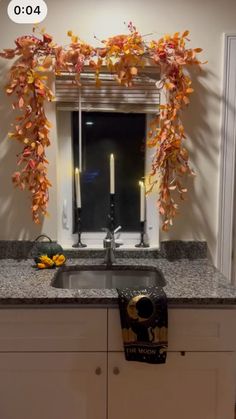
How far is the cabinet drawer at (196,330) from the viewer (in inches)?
57.0

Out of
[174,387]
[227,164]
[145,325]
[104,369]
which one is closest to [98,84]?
[227,164]

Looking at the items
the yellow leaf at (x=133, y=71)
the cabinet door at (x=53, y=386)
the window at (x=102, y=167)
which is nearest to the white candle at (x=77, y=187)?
the window at (x=102, y=167)

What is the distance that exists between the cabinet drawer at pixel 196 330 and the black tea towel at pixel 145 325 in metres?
0.05

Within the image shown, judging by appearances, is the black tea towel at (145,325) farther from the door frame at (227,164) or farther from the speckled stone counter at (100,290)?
the door frame at (227,164)

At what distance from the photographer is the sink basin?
1.86 meters

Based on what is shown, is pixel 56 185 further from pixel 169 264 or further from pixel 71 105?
pixel 169 264

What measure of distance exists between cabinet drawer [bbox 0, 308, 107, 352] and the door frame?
0.82m

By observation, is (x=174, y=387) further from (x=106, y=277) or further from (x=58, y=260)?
(x=58, y=260)

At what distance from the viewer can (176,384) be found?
1479mm

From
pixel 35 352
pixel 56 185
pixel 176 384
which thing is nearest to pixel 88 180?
pixel 56 185

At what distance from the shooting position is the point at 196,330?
1455mm

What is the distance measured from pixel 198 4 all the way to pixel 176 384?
1.75 metres

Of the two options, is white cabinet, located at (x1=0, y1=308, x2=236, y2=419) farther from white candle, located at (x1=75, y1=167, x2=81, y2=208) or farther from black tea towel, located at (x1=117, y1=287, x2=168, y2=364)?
white candle, located at (x1=75, y1=167, x2=81, y2=208)

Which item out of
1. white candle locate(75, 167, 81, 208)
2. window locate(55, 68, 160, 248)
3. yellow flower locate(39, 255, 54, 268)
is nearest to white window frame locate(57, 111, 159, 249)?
window locate(55, 68, 160, 248)
